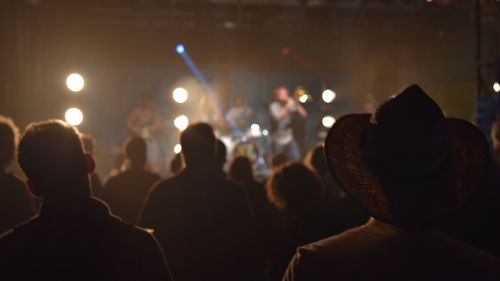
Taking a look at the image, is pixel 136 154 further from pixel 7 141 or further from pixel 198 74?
pixel 198 74

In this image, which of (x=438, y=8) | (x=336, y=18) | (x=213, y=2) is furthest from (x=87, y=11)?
(x=438, y=8)

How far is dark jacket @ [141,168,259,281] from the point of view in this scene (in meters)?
3.48

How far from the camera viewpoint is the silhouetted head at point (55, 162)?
1.96 metres

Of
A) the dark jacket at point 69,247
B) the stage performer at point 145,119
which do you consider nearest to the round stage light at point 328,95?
the stage performer at point 145,119

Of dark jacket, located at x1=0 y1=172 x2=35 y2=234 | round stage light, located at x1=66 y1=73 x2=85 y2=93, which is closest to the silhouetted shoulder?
dark jacket, located at x1=0 y1=172 x2=35 y2=234

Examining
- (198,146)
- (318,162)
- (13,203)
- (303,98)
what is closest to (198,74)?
(303,98)

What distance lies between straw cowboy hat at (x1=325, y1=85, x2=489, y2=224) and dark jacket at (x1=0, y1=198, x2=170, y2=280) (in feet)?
2.78

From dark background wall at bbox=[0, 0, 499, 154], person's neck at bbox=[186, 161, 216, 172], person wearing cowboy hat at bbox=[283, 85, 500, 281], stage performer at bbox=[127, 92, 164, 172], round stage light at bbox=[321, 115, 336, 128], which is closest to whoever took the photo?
person wearing cowboy hat at bbox=[283, 85, 500, 281]

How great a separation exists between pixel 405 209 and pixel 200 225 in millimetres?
2233

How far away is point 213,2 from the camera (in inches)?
531

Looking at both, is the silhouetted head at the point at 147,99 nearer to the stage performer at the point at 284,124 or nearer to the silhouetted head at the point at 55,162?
the stage performer at the point at 284,124

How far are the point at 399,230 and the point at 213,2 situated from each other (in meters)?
12.6

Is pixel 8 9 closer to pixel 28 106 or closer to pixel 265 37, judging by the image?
pixel 28 106

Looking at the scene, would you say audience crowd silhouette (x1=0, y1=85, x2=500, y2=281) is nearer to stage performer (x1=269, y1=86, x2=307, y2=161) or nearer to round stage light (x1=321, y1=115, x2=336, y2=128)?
stage performer (x1=269, y1=86, x2=307, y2=161)
